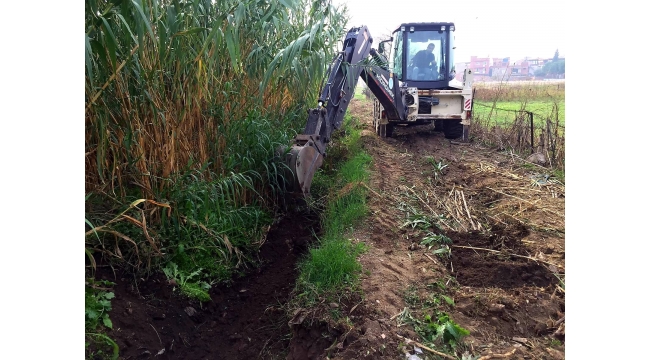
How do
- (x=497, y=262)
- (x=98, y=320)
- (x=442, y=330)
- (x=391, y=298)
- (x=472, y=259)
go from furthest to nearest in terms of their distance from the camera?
(x=472, y=259)
(x=497, y=262)
(x=391, y=298)
(x=442, y=330)
(x=98, y=320)

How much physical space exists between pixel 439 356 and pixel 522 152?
20.4 ft

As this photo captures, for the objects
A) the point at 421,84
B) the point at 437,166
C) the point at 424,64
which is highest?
the point at 424,64

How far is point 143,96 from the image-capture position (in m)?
3.02

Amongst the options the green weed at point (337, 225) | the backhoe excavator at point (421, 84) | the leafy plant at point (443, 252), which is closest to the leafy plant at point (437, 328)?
the green weed at point (337, 225)

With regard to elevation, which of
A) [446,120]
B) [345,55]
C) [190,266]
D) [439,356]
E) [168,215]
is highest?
[345,55]

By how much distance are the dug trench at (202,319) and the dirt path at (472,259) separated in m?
0.69

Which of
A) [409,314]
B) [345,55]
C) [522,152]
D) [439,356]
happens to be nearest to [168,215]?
[409,314]

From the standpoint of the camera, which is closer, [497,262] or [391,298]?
[391,298]

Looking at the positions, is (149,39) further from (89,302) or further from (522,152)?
(522,152)

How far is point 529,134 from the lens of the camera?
803cm

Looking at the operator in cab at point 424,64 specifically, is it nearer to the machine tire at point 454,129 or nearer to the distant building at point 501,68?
the distant building at point 501,68

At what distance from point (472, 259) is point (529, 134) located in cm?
513

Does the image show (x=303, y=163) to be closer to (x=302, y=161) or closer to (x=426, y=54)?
(x=302, y=161)

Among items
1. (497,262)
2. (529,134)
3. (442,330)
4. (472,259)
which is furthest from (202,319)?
(529,134)
